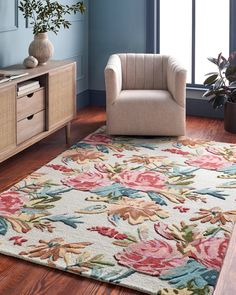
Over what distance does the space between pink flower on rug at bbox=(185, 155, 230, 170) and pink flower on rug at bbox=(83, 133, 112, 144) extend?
2.64 ft

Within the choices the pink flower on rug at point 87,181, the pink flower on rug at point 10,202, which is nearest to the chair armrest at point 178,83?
the pink flower on rug at point 87,181

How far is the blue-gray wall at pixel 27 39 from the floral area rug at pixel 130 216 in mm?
962

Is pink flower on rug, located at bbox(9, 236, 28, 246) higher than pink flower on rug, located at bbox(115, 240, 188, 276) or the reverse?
higher

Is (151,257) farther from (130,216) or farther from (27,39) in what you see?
(27,39)

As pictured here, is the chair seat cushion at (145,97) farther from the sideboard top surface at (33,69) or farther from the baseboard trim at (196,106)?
the baseboard trim at (196,106)

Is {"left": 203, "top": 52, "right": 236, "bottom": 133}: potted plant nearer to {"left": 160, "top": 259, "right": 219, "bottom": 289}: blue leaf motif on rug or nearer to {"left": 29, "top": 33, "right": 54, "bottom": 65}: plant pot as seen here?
{"left": 29, "top": 33, "right": 54, "bottom": 65}: plant pot

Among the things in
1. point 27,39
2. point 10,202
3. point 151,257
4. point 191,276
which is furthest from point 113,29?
point 191,276

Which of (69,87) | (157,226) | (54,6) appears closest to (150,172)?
(157,226)

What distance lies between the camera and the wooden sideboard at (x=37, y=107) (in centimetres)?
292

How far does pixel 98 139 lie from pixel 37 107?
71 cm

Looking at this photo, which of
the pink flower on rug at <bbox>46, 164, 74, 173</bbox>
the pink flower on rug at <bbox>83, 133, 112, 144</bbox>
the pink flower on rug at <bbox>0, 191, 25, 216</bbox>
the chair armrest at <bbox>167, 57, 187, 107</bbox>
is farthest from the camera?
the pink flower on rug at <bbox>83, 133, 112, 144</bbox>

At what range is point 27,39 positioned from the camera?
390 centimetres

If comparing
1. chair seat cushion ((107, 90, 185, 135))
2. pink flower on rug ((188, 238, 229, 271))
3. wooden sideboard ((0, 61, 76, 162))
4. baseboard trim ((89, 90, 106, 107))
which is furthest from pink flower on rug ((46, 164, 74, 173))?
baseboard trim ((89, 90, 106, 107))

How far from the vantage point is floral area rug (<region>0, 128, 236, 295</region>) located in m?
1.90
